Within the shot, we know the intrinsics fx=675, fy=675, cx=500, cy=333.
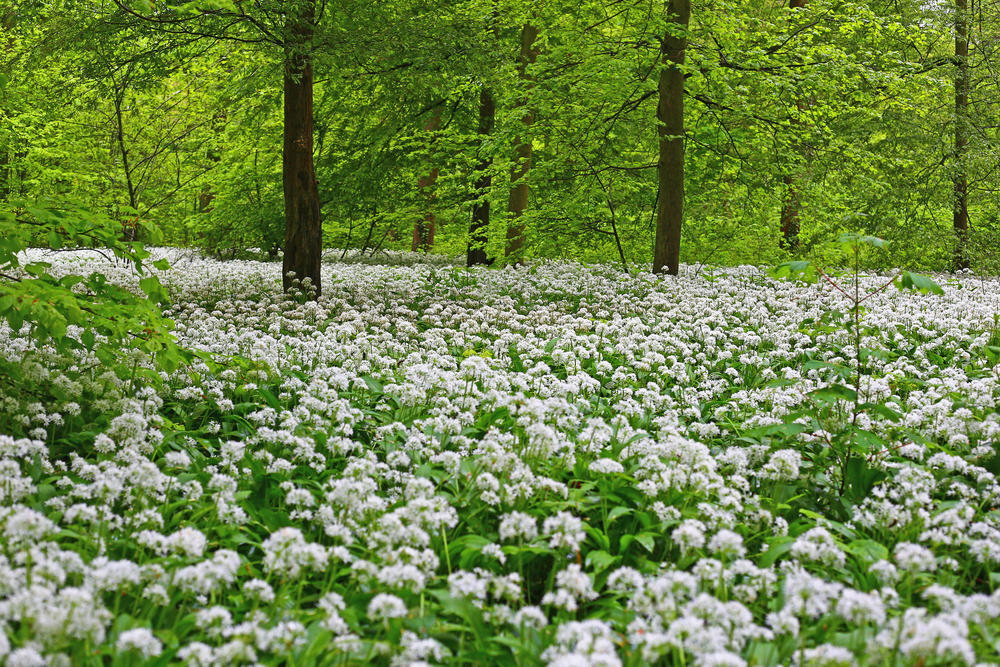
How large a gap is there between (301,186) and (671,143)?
651 centimetres

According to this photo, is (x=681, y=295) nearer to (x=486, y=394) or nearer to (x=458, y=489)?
(x=486, y=394)

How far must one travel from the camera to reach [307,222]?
1031 cm

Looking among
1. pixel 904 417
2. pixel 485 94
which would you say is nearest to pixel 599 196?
pixel 485 94

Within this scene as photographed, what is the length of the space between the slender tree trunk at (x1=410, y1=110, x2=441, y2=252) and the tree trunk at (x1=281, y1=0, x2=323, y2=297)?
4.67 m

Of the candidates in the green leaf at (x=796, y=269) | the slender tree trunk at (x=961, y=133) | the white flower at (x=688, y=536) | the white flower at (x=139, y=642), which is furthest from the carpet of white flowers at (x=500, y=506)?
the slender tree trunk at (x=961, y=133)

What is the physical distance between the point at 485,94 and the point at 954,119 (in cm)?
1066

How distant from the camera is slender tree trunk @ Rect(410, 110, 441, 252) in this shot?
16547 millimetres

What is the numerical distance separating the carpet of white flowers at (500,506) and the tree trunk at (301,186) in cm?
256

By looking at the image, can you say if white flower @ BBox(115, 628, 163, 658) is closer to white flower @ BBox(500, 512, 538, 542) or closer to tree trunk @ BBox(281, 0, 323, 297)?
white flower @ BBox(500, 512, 538, 542)

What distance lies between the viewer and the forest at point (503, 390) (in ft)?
8.73

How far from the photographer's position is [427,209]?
54.6ft

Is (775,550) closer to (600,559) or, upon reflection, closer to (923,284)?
(600,559)

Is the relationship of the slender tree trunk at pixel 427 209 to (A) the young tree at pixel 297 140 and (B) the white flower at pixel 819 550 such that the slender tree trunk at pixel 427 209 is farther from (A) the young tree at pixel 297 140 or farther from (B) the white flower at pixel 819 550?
(B) the white flower at pixel 819 550

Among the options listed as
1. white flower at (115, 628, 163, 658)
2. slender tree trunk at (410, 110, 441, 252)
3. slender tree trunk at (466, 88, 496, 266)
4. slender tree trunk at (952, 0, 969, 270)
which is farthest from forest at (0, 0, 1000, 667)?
slender tree trunk at (410, 110, 441, 252)
